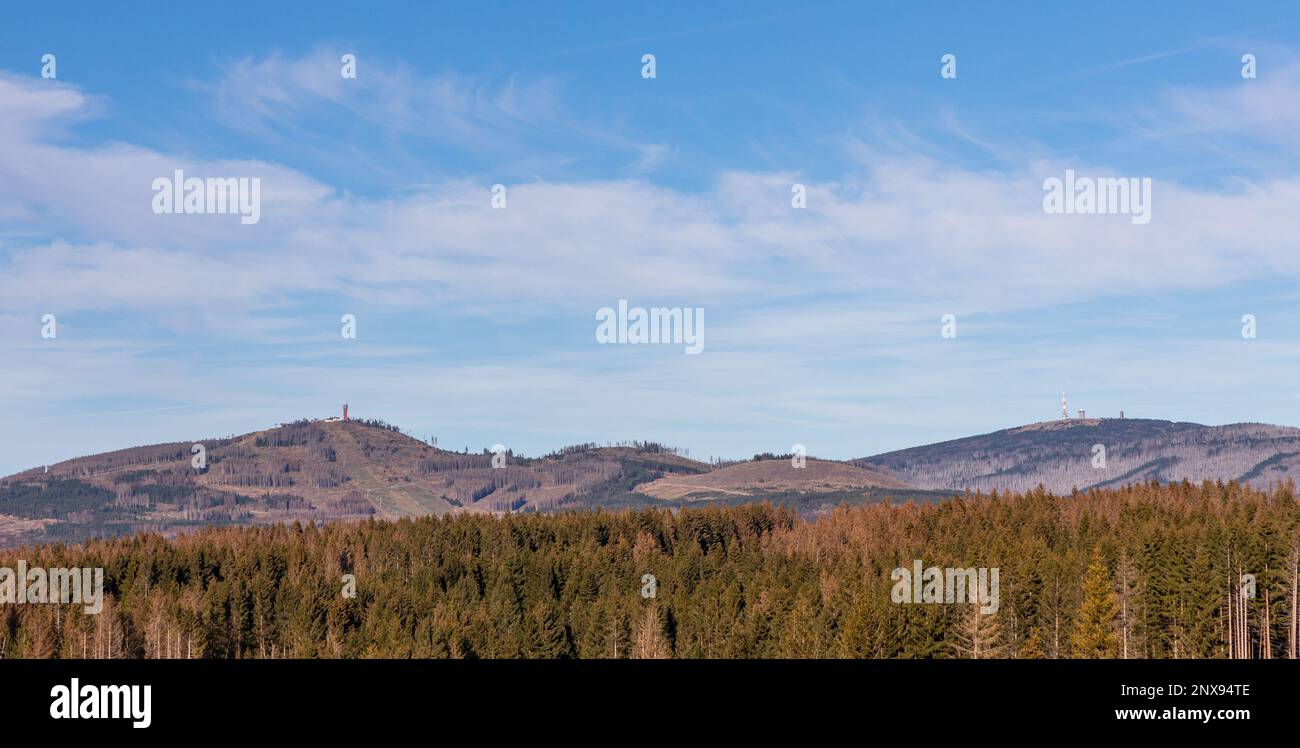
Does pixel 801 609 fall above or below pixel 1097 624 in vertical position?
below

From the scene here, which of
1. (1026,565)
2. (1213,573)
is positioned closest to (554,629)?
(1026,565)

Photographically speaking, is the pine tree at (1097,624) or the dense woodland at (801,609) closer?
the pine tree at (1097,624)

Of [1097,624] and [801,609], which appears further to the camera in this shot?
[801,609]

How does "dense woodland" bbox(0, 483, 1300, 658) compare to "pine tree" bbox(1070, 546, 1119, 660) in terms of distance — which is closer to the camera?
"pine tree" bbox(1070, 546, 1119, 660)
